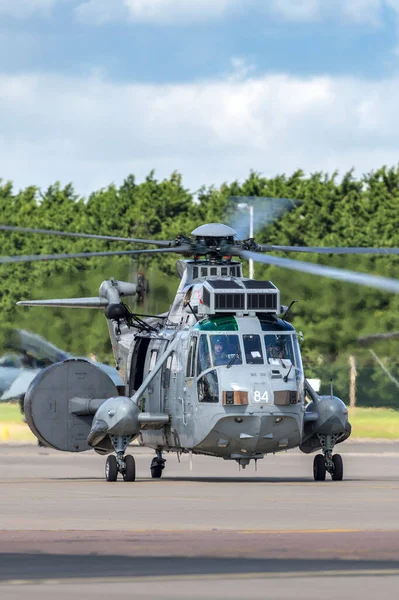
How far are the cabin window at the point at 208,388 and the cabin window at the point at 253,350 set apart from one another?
75 centimetres

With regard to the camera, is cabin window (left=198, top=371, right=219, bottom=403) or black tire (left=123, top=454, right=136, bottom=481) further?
black tire (left=123, top=454, right=136, bottom=481)

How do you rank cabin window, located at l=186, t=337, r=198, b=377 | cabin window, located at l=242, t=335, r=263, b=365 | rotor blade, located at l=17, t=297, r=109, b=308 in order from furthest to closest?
Result: rotor blade, located at l=17, t=297, r=109, b=308, cabin window, located at l=186, t=337, r=198, b=377, cabin window, located at l=242, t=335, r=263, b=365

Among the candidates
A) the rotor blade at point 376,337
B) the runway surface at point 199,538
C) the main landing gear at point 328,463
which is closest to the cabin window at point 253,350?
the runway surface at point 199,538

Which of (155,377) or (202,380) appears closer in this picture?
(202,380)

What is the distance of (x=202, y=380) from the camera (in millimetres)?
29688

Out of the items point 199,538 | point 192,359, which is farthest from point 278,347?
point 199,538

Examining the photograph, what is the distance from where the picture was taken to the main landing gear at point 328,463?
31.3m

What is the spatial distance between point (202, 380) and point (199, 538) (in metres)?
12.8

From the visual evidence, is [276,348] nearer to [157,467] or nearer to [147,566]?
[157,467]

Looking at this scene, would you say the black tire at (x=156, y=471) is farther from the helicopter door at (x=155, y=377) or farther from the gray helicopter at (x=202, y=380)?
the helicopter door at (x=155, y=377)

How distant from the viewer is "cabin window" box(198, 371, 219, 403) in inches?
1153

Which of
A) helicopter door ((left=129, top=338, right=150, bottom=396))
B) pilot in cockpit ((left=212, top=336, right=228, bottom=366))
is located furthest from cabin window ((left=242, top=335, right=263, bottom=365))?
helicopter door ((left=129, top=338, right=150, bottom=396))

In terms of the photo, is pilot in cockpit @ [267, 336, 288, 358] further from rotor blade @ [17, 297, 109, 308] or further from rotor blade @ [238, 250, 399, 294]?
rotor blade @ [17, 297, 109, 308]

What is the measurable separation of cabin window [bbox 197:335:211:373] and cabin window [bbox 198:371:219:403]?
0.68 feet
